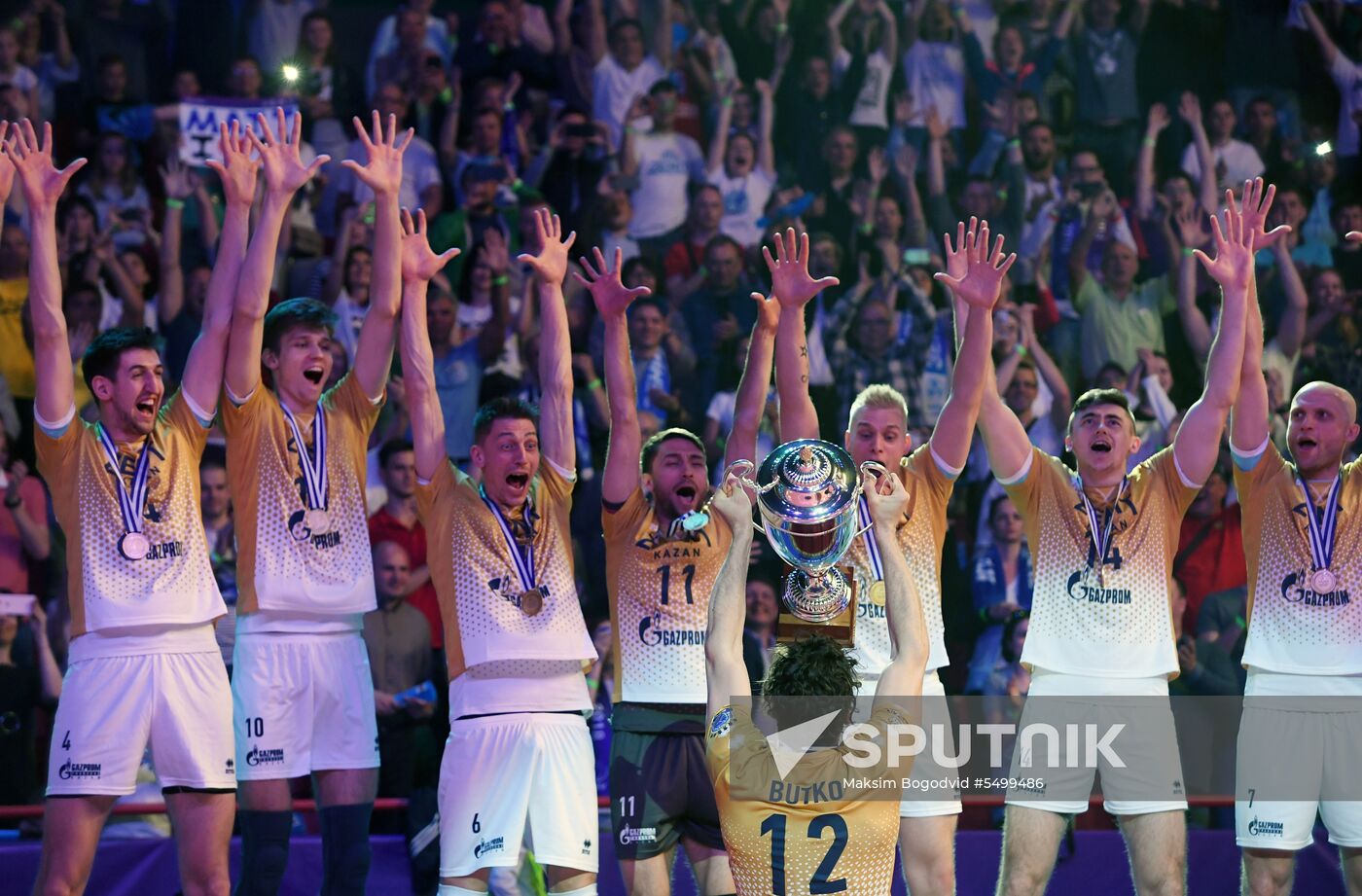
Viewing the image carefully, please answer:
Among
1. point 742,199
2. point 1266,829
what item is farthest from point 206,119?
point 1266,829

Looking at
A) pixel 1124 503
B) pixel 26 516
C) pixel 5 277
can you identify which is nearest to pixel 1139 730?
pixel 1124 503

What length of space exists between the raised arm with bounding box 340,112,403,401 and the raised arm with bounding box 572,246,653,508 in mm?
797

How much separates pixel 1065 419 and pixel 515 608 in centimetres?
525

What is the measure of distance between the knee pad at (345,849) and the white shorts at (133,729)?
0.48 meters

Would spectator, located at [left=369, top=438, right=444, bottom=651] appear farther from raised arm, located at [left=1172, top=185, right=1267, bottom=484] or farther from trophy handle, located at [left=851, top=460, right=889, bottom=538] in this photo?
raised arm, located at [left=1172, top=185, right=1267, bottom=484]

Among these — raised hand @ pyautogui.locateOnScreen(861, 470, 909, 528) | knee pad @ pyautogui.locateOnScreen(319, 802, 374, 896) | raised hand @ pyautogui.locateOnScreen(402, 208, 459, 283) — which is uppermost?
raised hand @ pyautogui.locateOnScreen(402, 208, 459, 283)

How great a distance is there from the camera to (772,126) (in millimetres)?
11711

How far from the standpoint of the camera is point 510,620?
651 cm

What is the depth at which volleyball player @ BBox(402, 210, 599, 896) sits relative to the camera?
6238 millimetres

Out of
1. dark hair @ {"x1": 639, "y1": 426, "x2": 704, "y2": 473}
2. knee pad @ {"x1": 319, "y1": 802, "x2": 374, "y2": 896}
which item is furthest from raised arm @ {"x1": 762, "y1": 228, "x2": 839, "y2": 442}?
knee pad @ {"x1": 319, "y1": 802, "x2": 374, "y2": 896}

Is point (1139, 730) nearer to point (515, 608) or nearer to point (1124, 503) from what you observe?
point (1124, 503)

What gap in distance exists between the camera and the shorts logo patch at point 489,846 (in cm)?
617

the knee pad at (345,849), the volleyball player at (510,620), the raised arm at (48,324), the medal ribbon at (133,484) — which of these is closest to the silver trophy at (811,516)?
the volleyball player at (510,620)

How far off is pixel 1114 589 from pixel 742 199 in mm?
5328
